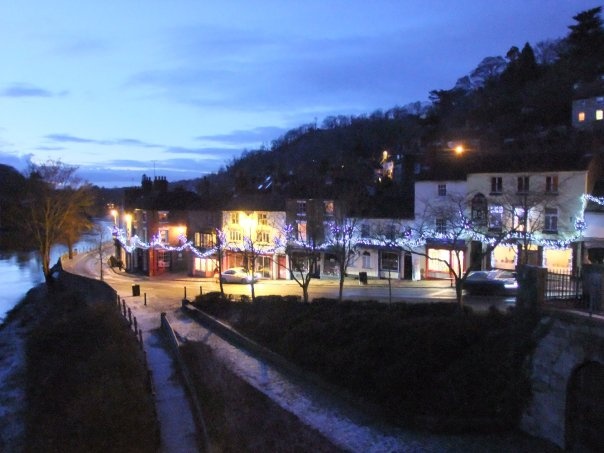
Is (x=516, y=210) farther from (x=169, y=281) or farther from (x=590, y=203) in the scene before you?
(x=169, y=281)

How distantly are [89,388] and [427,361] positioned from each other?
35.1 feet

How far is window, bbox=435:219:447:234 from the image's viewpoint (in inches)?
1451

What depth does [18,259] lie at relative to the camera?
241 ft

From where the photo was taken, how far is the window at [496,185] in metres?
34.5

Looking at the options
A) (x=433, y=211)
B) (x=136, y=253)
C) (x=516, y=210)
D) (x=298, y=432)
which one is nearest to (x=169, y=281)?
(x=136, y=253)

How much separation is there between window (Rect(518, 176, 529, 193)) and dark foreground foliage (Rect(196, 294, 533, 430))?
54.2 ft

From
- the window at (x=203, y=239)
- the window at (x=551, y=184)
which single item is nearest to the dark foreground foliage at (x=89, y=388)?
the window at (x=203, y=239)

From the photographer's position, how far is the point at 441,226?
37219 mm

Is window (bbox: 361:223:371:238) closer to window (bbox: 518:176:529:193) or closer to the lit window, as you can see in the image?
the lit window

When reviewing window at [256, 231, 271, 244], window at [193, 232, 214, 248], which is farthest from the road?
window at [256, 231, 271, 244]

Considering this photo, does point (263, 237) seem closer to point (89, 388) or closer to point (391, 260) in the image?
point (391, 260)

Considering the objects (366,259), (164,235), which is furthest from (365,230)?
(164,235)

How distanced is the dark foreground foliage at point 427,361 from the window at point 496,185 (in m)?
17.6

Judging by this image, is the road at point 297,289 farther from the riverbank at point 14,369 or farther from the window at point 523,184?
the window at point 523,184
